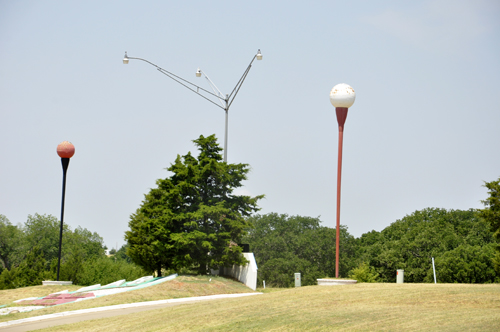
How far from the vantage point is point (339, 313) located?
46.4 ft

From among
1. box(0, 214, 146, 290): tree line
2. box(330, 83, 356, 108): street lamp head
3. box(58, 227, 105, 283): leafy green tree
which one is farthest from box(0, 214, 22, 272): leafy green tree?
box(330, 83, 356, 108): street lamp head

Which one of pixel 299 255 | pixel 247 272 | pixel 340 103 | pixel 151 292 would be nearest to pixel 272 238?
pixel 299 255

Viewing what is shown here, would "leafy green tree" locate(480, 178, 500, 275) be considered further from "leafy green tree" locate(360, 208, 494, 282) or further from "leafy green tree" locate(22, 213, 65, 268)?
"leafy green tree" locate(22, 213, 65, 268)

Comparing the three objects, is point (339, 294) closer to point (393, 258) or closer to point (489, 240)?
point (393, 258)

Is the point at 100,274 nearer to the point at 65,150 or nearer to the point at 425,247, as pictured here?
the point at 65,150

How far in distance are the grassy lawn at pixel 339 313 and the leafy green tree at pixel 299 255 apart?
104 feet

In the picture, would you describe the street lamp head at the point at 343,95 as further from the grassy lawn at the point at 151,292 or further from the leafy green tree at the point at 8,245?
the leafy green tree at the point at 8,245

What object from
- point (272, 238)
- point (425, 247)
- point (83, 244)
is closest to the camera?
point (425, 247)

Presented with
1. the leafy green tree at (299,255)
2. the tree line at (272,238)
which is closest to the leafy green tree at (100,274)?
the tree line at (272,238)

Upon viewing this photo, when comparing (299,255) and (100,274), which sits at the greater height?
(299,255)

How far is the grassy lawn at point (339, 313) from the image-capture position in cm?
1236

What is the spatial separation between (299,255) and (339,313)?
39784 millimetres

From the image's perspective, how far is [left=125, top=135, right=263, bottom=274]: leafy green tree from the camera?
90.0 ft

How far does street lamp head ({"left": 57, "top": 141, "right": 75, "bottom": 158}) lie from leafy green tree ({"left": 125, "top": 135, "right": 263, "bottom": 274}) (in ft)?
18.3
